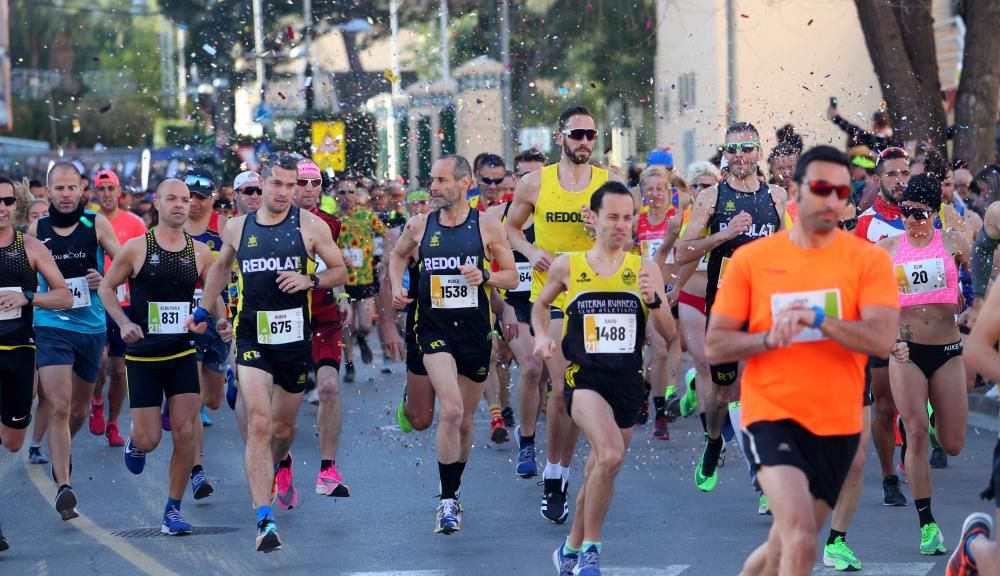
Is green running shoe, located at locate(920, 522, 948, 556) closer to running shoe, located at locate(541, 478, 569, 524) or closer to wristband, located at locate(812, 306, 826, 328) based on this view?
running shoe, located at locate(541, 478, 569, 524)

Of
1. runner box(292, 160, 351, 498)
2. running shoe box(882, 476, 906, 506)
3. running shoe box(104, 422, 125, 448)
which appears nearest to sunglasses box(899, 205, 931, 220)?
running shoe box(882, 476, 906, 506)

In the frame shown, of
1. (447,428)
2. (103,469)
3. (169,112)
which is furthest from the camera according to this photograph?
(169,112)

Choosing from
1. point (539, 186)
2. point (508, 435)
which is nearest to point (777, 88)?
point (508, 435)

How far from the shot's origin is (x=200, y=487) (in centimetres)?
1109

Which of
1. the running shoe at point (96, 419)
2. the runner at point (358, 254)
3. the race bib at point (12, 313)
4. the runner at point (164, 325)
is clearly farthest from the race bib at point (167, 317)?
the runner at point (358, 254)

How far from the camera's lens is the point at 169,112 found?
68.6 m

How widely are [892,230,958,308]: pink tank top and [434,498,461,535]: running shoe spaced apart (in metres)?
2.65

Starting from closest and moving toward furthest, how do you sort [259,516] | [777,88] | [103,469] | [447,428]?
[259,516]
[447,428]
[103,469]
[777,88]

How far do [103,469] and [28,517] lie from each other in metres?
2.04

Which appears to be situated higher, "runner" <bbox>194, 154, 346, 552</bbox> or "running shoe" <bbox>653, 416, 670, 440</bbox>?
"runner" <bbox>194, 154, 346, 552</bbox>

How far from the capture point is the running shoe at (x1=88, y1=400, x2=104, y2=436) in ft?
49.0

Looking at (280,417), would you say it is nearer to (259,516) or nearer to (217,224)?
(259,516)

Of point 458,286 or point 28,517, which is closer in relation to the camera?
point 458,286

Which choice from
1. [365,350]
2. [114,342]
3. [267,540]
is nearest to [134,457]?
[267,540]
